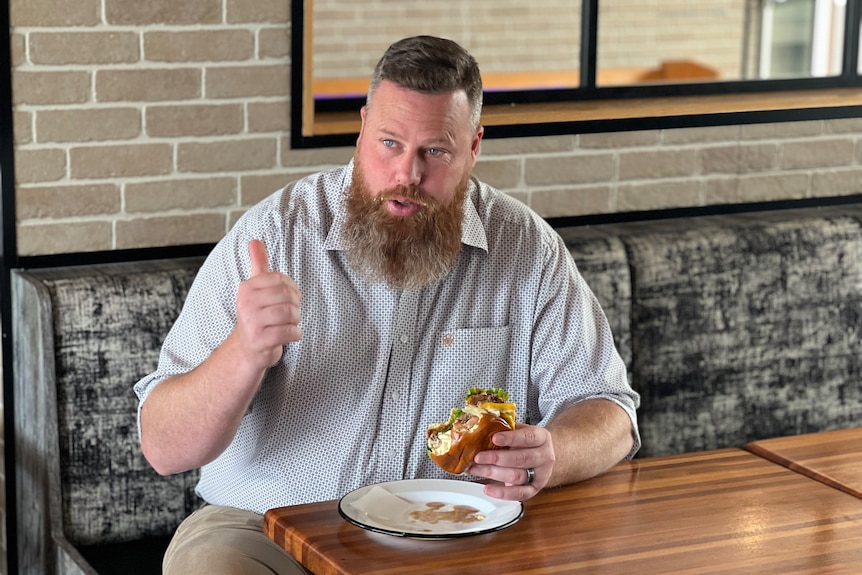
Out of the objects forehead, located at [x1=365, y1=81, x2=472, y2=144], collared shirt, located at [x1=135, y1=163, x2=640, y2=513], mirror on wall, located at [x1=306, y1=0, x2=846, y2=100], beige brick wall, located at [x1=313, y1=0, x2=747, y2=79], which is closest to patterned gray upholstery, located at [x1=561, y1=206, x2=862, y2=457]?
collared shirt, located at [x1=135, y1=163, x2=640, y2=513]

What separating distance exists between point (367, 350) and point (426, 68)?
0.49m

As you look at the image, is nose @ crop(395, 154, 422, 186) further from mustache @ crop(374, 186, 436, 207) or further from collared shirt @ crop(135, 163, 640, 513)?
collared shirt @ crop(135, 163, 640, 513)

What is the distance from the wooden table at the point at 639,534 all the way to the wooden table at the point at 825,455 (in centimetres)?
4

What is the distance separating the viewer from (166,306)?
8.25 feet

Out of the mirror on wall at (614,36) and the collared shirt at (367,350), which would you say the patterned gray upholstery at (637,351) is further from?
the mirror on wall at (614,36)

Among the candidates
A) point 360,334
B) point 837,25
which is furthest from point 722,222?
point 837,25

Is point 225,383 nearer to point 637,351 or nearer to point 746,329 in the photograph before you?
point 637,351

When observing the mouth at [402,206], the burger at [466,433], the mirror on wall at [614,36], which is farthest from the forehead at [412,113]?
the mirror on wall at [614,36]

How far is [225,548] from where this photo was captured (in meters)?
1.97

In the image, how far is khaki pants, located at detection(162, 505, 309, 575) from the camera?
1.92 meters

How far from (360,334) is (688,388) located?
3.72 ft

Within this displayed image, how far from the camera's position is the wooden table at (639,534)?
158cm

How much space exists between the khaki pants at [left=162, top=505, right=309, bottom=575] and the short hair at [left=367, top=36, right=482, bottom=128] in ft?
2.42

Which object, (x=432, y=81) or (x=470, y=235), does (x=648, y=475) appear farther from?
(x=432, y=81)
